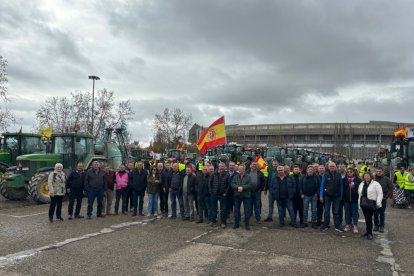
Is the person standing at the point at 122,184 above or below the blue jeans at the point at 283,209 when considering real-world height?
above

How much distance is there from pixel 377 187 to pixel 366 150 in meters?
75.0

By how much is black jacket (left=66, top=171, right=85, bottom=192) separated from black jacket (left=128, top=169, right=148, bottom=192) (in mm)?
1451

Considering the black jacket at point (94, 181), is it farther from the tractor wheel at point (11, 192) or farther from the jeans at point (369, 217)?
the jeans at point (369, 217)

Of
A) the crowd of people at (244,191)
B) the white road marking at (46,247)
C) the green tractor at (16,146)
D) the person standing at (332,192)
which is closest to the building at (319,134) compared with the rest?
the green tractor at (16,146)

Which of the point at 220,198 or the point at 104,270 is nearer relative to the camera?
the point at 104,270

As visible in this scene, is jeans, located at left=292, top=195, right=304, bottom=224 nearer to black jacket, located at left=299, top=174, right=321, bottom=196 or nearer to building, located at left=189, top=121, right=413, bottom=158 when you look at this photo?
black jacket, located at left=299, top=174, right=321, bottom=196

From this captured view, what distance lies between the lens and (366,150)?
251ft

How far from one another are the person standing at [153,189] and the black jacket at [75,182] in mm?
1988

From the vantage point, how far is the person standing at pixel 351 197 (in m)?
8.75

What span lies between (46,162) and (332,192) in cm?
1075

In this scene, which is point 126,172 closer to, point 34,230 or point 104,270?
point 34,230

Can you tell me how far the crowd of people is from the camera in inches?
349

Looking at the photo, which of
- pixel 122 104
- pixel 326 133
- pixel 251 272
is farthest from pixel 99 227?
pixel 326 133

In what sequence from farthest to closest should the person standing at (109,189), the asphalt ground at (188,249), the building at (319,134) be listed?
the building at (319,134) → the person standing at (109,189) → the asphalt ground at (188,249)
